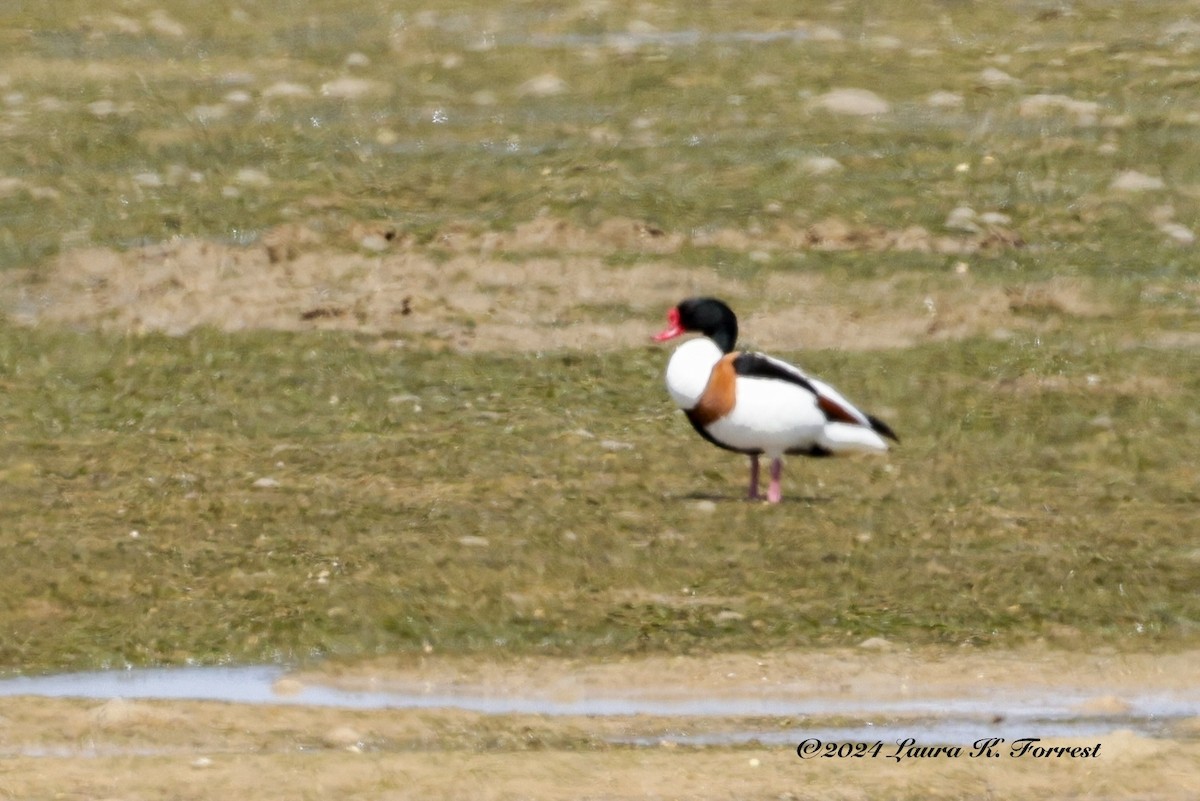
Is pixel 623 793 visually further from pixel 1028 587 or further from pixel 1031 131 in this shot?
pixel 1031 131

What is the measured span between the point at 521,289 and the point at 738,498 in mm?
3322

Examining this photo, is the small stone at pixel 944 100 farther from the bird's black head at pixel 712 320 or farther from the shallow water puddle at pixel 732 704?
the shallow water puddle at pixel 732 704

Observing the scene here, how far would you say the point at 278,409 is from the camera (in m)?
11.0

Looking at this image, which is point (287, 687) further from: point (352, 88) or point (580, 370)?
point (352, 88)

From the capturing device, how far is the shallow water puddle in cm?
713

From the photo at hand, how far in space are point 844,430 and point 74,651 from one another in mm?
3410

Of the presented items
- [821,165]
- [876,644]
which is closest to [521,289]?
[821,165]

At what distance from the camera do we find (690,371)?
9.68m

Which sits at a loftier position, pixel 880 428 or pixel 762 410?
pixel 762 410

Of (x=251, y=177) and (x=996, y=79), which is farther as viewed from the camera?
(x=996, y=79)

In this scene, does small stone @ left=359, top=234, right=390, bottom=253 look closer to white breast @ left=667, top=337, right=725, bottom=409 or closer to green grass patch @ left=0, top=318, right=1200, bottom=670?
green grass patch @ left=0, top=318, right=1200, bottom=670

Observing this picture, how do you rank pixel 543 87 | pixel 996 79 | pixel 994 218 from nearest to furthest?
pixel 994 218 → pixel 543 87 → pixel 996 79

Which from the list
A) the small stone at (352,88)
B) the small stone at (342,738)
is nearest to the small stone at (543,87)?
the small stone at (352,88)

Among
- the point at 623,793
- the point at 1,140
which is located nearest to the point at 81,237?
the point at 1,140
